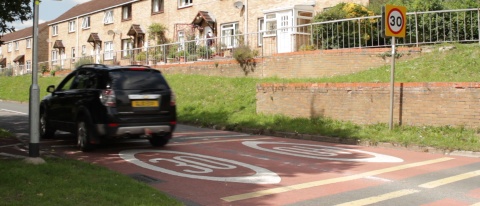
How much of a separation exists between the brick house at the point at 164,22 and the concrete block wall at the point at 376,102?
266 inches

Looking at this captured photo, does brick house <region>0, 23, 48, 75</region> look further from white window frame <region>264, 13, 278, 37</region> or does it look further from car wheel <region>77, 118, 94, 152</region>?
car wheel <region>77, 118, 94, 152</region>

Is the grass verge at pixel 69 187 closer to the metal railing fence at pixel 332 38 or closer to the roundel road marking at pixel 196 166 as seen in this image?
the roundel road marking at pixel 196 166

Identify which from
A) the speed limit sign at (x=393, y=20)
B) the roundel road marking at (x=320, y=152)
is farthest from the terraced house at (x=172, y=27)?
the roundel road marking at (x=320, y=152)

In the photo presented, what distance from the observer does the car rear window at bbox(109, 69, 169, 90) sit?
1003 cm

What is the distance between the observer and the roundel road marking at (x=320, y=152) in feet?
32.0

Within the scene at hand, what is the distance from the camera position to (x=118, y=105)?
32.2 ft

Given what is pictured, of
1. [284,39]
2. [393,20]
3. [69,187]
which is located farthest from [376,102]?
[284,39]

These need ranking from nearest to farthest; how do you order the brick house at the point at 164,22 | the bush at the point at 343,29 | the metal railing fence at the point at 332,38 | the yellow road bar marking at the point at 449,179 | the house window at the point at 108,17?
1. the yellow road bar marking at the point at 449,179
2. the metal railing fence at the point at 332,38
3. the bush at the point at 343,29
4. the brick house at the point at 164,22
5. the house window at the point at 108,17

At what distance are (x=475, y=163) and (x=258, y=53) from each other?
14.0 m

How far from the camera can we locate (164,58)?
98.0 feet

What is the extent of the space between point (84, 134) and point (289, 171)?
448cm

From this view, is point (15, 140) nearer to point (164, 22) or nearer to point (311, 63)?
point (311, 63)

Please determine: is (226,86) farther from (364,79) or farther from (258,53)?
(364,79)

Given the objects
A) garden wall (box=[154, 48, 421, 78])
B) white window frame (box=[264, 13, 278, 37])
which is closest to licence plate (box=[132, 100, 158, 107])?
garden wall (box=[154, 48, 421, 78])
